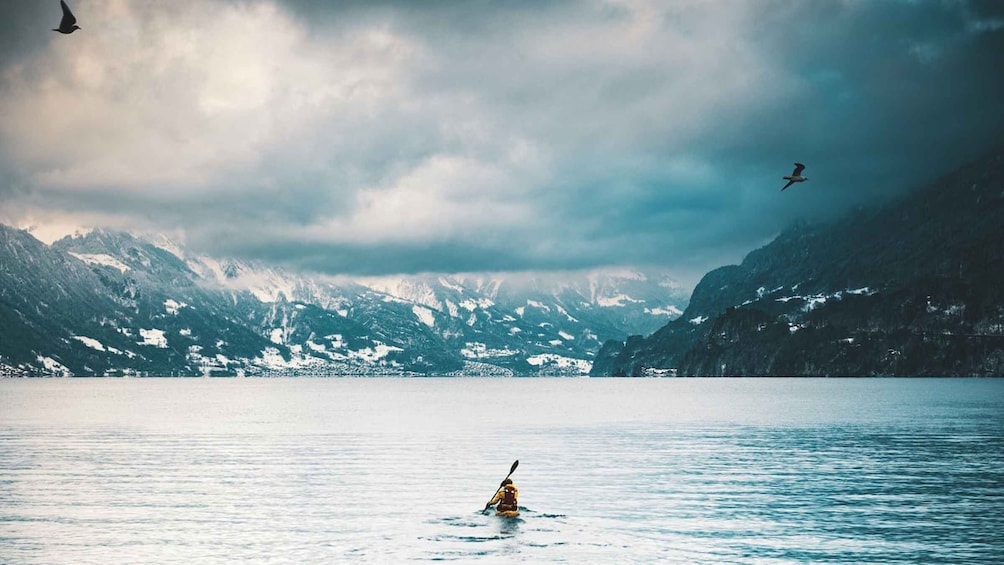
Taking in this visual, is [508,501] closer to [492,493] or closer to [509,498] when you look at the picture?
[509,498]

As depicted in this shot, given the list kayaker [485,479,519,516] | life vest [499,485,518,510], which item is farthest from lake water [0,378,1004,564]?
life vest [499,485,518,510]

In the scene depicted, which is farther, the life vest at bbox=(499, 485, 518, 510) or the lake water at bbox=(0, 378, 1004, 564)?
the life vest at bbox=(499, 485, 518, 510)

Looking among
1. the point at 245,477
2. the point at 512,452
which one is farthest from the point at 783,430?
the point at 245,477

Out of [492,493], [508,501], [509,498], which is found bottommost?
[492,493]

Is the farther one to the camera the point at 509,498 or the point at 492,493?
the point at 492,493

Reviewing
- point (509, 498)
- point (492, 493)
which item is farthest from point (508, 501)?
point (492, 493)

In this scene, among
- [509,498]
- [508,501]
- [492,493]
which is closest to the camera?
[509,498]

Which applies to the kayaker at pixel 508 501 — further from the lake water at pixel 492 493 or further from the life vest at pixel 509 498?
the lake water at pixel 492 493

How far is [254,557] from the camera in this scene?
2077 inches

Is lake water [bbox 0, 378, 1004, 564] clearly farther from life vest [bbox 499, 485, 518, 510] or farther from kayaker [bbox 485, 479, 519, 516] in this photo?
life vest [bbox 499, 485, 518, 510]

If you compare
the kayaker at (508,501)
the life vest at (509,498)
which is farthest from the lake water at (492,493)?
the life vest at (509,498)

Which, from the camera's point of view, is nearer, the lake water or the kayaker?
the lake water

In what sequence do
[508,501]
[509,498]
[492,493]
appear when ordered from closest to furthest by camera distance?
[509,498] < [508,501] < [492,493]

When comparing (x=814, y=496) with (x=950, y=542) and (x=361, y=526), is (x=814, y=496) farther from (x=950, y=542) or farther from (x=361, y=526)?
(x=361, y=526)
